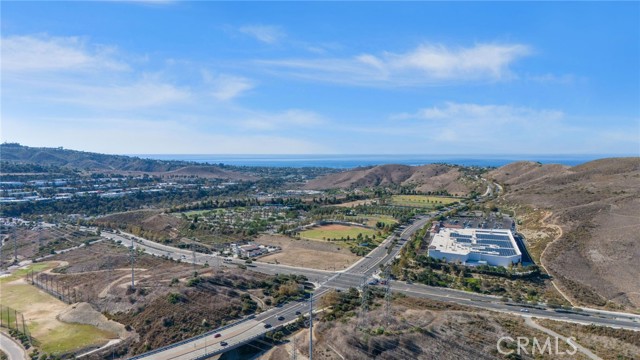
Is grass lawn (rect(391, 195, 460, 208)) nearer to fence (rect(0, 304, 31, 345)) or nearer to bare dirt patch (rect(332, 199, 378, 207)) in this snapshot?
bare dirt patch (rect(332, 199, 378, 207))

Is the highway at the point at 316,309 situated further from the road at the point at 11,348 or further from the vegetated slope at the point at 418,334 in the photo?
the road at the point at 11,348

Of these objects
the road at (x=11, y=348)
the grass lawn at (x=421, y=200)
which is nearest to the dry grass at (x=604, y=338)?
the road at (x=11, y=348)


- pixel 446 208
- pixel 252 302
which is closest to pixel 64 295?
pixel 252 302

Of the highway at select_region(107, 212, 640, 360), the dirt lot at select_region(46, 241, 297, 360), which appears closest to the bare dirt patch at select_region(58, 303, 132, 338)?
the dirt lot at select_region(46, 241, 297, 360)

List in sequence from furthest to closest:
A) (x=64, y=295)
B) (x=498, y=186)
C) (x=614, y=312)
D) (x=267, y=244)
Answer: (x=498, y=186)
(x=267, y=244)
(x=64, y=295)
(x=614, y=312)

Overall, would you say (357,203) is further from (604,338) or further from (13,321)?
(13,321)

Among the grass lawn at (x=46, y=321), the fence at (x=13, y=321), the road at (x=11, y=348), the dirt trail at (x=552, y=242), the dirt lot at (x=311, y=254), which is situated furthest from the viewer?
the dirt lot at (x=311, y=254)

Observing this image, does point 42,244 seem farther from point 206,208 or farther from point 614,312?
point 614,312
